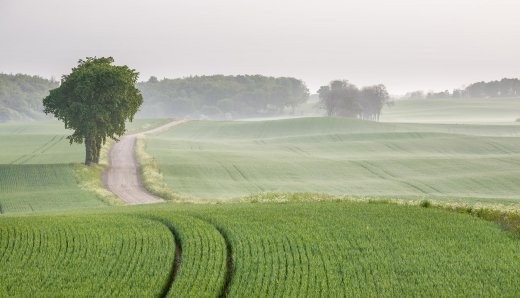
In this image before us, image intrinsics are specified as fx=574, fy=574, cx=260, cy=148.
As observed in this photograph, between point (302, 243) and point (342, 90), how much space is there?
476ft

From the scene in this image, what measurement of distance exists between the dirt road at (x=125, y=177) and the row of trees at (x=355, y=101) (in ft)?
295

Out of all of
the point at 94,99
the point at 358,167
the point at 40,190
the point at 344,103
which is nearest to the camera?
the point at 40,190

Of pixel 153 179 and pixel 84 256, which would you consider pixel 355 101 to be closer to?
pixel 153 179

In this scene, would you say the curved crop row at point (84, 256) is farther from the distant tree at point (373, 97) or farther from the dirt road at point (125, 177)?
the distant tree at point (373, 97)

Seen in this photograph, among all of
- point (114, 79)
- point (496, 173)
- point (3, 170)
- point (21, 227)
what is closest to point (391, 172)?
point (496, 173)

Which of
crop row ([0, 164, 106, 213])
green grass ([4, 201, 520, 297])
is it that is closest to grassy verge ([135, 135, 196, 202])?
crop row ([0, 164, 106, 213])

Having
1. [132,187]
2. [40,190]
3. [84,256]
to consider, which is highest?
[84,256]

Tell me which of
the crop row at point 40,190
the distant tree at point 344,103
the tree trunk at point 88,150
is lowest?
the crop row at point 40,190

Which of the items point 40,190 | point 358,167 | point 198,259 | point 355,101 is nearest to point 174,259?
point 198,259

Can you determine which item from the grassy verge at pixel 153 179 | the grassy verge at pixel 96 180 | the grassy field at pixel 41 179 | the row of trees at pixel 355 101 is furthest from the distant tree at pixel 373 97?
the grassy verge at pixel 96 180

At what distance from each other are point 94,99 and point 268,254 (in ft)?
144

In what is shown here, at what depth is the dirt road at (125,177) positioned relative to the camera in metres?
49.8

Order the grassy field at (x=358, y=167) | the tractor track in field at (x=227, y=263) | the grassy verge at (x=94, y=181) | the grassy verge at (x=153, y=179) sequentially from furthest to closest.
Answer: the grassy field at (x=358, y=167), the grassy verge at (x=94, y=181), the grassy verge at (x=153, y=179), the tractor track in field at (x=227, y=263)

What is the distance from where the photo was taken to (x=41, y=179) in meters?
57.2
